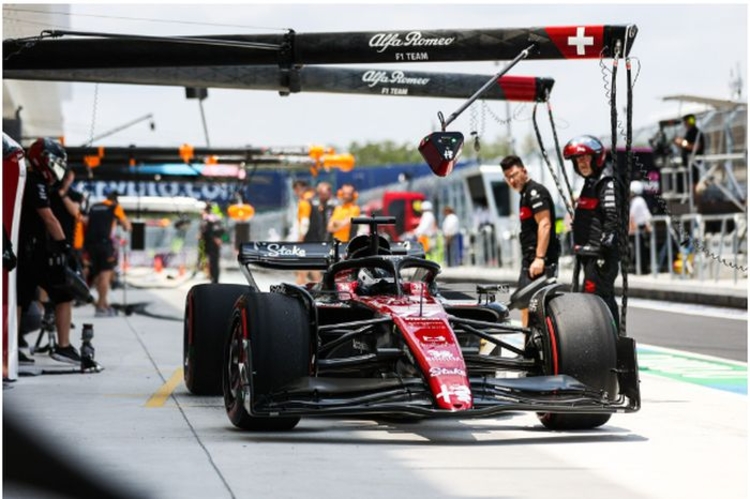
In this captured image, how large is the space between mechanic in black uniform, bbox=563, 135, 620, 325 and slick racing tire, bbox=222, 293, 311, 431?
3.91 m

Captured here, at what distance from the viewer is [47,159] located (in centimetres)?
1071

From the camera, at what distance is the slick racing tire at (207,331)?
8.66m

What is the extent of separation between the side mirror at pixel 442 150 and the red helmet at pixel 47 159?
11.2ft

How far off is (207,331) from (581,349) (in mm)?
2506

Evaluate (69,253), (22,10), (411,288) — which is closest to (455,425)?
(411,288)

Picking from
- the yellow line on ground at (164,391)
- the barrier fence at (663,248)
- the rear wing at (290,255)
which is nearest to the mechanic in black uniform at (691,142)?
the barrier fence at (663,248)

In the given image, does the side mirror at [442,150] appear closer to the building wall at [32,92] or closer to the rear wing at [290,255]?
the rear wing at [290,255]

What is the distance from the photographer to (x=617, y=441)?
7.11 m

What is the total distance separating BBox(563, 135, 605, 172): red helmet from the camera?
10602mm

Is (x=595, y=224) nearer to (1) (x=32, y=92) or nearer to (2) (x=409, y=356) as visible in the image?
(2) (x=409, y=356)

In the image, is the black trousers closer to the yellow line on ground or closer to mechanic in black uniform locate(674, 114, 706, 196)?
the yellow line on ground

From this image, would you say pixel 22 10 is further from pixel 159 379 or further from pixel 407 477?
pixel 407 477

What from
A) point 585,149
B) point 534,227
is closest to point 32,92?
point 534,227

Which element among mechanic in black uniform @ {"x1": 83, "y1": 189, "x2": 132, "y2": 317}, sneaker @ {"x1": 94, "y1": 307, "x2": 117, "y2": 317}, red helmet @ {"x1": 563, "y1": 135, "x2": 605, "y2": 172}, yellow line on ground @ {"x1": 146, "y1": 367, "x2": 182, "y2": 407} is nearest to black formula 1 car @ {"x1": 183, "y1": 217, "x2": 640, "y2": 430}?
yellow line on ground @ {"x1": 146, "y1": 367, "x2": 182, "y2": 407}
